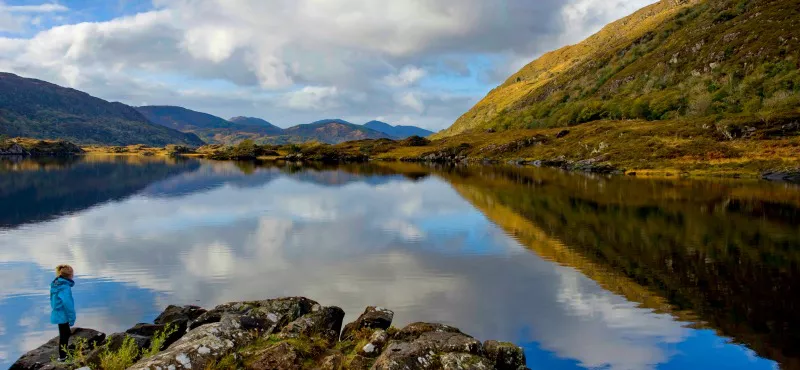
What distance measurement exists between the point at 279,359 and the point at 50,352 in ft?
30.0

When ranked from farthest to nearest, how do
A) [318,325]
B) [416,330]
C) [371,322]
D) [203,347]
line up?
[371,322] < [318,325] < [416,330] < [203,347]

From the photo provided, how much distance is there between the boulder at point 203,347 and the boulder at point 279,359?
1129 mm

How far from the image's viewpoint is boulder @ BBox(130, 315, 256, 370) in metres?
12.6

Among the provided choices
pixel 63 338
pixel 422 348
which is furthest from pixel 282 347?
pixel 63 338

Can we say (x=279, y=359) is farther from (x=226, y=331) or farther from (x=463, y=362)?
(x=463, y=362)

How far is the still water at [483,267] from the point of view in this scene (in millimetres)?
19938

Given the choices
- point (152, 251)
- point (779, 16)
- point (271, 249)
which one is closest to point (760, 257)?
point (271, 249)

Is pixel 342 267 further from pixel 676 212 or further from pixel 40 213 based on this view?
pixel 40 213

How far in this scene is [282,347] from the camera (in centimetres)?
1397

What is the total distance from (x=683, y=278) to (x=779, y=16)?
218031mm

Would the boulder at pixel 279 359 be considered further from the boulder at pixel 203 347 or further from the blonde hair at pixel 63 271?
the blonde hair at pixel 63 271

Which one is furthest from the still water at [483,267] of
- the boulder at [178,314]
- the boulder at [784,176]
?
the boulder at [784,176]

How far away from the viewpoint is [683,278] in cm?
2781

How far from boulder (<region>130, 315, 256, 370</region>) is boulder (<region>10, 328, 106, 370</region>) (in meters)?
4.21
